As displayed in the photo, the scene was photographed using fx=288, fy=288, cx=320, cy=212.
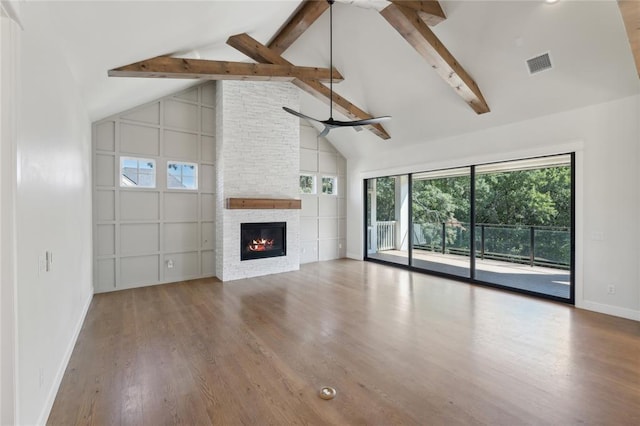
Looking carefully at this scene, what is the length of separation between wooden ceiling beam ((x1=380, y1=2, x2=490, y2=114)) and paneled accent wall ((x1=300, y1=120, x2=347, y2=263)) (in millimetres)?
4088

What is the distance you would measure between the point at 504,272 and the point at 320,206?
4543 mm

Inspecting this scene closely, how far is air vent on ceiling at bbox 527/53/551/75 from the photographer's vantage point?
376 cm

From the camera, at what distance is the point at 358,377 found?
251cm

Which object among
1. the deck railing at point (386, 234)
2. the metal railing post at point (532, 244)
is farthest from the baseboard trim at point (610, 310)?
the deck railing at point (386, 234)

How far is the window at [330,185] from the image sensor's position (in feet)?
27.1

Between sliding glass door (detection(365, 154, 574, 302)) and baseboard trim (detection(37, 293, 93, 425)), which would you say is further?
sliding glass door (detection(365, 154, 574, 302))

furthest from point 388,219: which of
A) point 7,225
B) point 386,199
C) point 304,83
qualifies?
point 7,225

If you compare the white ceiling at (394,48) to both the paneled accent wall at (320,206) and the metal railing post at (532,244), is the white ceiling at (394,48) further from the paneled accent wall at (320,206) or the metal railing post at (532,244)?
the paneled accent wall at (320,206)

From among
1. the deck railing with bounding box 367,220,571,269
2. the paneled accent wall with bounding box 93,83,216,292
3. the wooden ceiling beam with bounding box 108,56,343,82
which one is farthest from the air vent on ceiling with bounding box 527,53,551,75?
the paneled accent wall with bounding box 93,83,216,292

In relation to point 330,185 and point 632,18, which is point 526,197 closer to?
point 632,18

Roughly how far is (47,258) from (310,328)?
259 cm

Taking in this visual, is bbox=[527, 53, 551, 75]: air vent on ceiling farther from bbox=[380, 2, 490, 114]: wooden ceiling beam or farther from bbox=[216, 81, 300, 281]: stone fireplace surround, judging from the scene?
bbox=[216, 81, 300, 281]: stone fireplace surround

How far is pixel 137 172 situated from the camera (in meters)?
5.40

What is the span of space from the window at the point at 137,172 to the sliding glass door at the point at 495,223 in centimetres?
543
